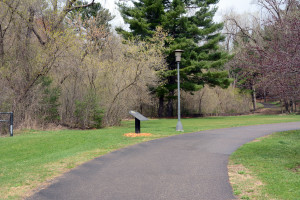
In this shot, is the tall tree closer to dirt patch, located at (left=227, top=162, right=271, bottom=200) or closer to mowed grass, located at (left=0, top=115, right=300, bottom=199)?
mowed grass, located at (left=0, top=115, right=300, bottom=199)

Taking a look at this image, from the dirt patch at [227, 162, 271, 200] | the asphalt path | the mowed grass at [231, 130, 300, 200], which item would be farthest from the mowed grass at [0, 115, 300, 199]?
the mowed grass at [231, 130, 300, 200]

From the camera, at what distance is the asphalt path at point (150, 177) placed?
5.43 metres

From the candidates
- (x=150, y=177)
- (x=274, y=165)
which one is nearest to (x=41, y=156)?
(x=150, y=177)

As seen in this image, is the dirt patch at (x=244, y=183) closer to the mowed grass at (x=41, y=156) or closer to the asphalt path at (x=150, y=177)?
the asphalt path at (x=150, y=177)

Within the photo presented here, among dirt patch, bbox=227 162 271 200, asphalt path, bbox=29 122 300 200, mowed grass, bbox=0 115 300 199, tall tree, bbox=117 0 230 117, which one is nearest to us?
dirt patch, bbox=227 162 271 200

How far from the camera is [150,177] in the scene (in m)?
6.66

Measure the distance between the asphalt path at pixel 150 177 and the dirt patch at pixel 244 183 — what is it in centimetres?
15

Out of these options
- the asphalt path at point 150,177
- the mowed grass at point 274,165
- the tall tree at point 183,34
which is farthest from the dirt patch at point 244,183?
the tall tree at point 183,34

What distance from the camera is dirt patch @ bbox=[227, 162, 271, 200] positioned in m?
5.32

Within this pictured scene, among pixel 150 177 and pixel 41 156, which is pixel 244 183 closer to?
pixel 150 177

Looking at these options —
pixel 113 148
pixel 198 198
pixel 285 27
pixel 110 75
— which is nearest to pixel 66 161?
pixel 113 148

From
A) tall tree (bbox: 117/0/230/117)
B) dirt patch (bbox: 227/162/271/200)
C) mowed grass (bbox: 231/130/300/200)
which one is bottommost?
dirt patch (bbox: 227/162/271/200)

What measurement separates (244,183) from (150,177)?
2.06 metres

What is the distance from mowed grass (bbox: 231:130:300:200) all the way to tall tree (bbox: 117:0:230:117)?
2006 centimetres
